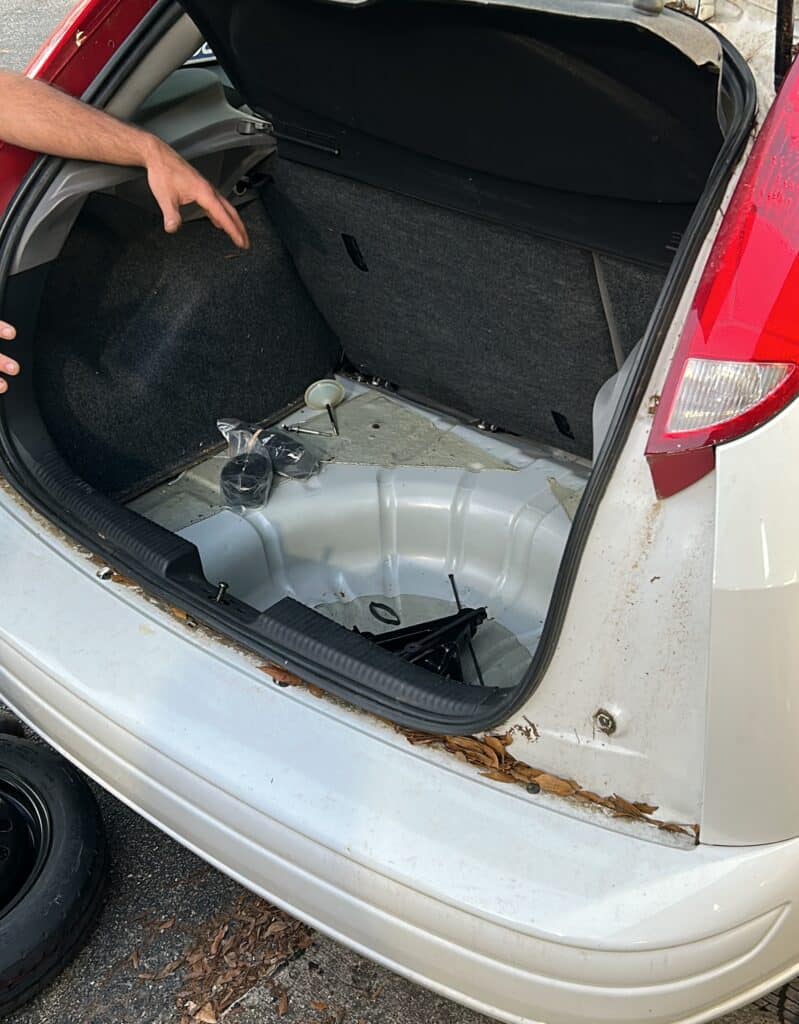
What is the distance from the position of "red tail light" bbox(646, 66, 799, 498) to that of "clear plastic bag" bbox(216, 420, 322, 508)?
1333 millimetres

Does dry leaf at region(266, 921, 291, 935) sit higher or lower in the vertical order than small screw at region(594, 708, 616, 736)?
lower

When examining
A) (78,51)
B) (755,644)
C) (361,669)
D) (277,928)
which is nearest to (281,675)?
(361,669)

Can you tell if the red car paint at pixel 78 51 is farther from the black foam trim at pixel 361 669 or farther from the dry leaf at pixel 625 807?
the dry leaf at pixel 625 807

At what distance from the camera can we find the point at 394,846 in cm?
124

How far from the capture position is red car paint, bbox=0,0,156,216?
1729 mm

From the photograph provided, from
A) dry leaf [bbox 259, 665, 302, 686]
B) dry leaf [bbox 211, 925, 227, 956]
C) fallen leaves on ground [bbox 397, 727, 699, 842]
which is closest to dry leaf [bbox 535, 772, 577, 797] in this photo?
fallen leaves on ground [bbox 397, 727, 699, 842]

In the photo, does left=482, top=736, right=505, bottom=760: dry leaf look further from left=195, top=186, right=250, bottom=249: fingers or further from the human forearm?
the human forearm

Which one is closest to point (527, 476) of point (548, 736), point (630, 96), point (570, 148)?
point (570, 148)

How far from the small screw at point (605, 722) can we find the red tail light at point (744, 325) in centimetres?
28

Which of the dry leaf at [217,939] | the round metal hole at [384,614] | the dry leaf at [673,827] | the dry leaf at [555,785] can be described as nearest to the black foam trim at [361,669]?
the dry leaf at [555,785]

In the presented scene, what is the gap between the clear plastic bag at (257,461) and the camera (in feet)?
7.39

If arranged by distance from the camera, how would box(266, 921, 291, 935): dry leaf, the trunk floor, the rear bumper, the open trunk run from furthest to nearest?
the trunk floor < box(266, 921, 291, 935): dry leaf < the open trunk < the rear bumper

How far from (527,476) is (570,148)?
0.75 meters

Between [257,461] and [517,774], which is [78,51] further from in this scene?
[517,774]
